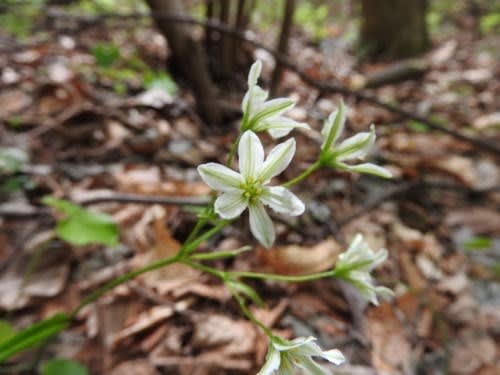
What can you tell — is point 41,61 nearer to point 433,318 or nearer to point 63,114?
point 63,114

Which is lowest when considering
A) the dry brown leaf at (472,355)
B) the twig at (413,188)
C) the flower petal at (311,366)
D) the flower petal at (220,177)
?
the dry brown leaf at (472,355)

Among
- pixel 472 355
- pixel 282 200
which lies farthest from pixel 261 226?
pixel 472 355

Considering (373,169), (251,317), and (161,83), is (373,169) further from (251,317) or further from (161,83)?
(161,83)

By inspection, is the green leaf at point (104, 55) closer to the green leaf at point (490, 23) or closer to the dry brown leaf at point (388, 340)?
the dry brown leaf at point (388, 340)

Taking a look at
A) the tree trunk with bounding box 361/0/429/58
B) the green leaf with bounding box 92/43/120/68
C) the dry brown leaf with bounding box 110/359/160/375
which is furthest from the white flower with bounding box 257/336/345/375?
the tree trunk with bounding box 361/0/429/58

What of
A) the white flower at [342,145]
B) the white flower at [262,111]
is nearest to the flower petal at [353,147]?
the white flower at [342,145]
